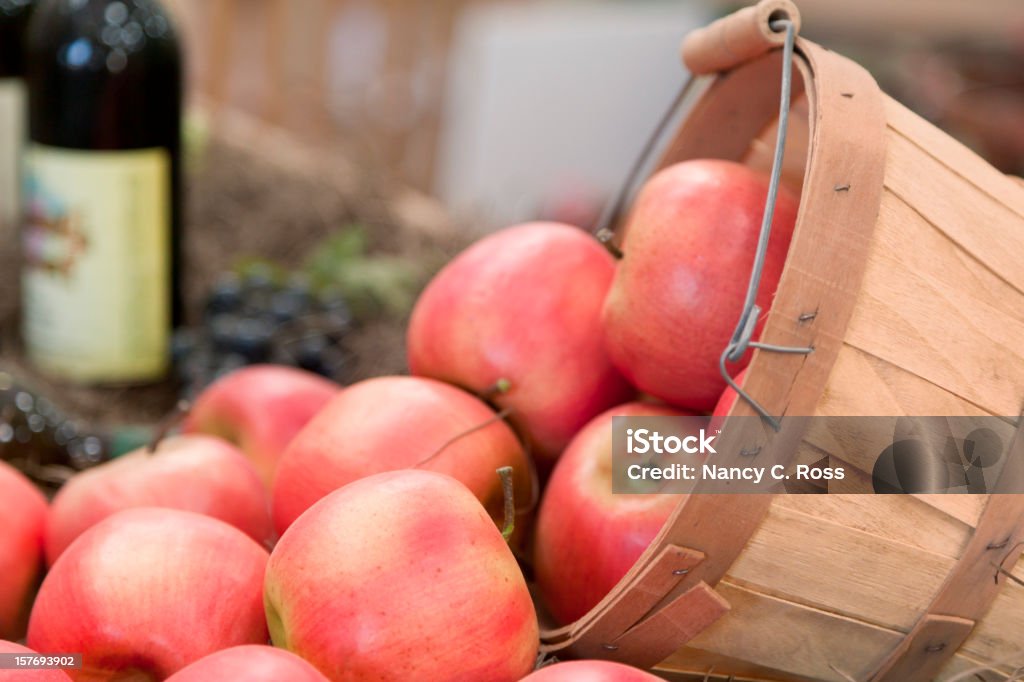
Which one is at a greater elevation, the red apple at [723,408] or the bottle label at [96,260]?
the red apple at [723,408]

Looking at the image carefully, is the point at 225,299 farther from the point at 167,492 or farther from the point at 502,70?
the point at 502,70

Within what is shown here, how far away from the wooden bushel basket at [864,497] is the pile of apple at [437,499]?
6 cm

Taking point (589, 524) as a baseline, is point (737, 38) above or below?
above

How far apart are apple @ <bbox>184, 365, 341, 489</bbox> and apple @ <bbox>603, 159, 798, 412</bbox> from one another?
32 centimetres

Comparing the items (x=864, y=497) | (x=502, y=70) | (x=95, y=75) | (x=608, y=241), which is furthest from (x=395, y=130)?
(x=864, y=497)

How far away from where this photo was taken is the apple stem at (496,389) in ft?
2.12

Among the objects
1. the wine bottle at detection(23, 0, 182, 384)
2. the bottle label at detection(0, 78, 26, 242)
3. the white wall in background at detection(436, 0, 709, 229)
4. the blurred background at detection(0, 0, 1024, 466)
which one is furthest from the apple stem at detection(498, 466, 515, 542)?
the white wall in background at detection(436, 0, 709, 229)

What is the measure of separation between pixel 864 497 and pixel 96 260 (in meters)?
0.87

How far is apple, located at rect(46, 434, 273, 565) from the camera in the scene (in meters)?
0.63

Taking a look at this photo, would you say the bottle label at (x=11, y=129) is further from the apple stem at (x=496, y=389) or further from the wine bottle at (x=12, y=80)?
the apple stem at (x=496, y=389)

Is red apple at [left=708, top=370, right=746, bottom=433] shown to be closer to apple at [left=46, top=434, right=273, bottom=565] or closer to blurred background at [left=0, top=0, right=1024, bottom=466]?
apple at [left=46, top=434, right=273, bottom=565]

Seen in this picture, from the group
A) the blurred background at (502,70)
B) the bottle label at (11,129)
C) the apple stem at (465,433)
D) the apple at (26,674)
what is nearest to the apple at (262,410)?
the apple stem at (465,433)

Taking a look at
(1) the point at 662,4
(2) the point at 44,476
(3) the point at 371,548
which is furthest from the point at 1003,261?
(1) the point at 662,4

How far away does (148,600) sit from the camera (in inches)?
19.1
